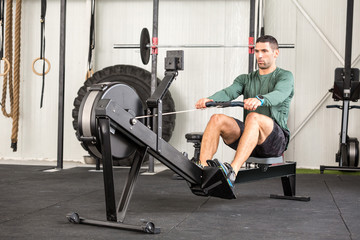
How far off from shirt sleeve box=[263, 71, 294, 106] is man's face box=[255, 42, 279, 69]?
5.4 inches

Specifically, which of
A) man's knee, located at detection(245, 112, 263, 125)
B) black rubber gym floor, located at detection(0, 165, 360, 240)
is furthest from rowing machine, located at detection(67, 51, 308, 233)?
man's knee, located at detection(245, 112, 263, 125)

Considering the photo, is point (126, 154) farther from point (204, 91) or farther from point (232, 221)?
point (204, 91)

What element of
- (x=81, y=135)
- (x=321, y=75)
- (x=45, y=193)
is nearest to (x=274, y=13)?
(x=321, y=75)

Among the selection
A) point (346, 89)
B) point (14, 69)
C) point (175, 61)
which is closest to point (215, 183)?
point (175, 61)

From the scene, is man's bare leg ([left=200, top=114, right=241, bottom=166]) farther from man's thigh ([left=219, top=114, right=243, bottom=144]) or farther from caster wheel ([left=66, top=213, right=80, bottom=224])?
caster wheel ([left=66, top=213, right=80, bottom=224])

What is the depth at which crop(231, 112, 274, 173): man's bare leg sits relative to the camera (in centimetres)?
329

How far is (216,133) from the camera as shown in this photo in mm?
3438

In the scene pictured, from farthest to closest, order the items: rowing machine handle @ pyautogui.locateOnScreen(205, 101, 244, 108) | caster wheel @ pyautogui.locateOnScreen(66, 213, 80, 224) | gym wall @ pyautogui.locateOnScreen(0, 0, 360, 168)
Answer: gym wall @ pyautogui.locateOnScreen(0, 0, 360, 168) < rowing machine handle @ pyautogui.locateOnScreen(205, 101, 244, 108) < caster wheel @ pyautogui.locateOnScreen(66, 213, 80, 224)

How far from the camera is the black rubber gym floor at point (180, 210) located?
274 centimetres

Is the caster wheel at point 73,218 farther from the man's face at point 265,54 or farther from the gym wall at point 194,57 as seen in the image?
the gym wall at point 194,57

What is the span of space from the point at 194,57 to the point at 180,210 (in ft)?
11.9

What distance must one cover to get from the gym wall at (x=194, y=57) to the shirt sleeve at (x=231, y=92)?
2.78m

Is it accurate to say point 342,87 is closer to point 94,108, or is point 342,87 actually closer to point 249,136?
point 249,136

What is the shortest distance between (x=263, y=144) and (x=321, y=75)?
11.3 feet
